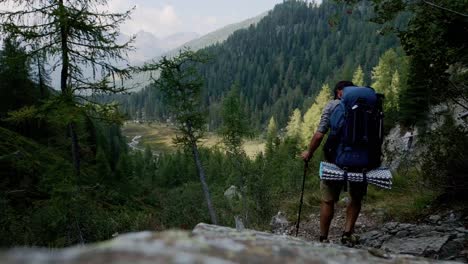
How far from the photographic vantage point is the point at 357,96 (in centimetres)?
526

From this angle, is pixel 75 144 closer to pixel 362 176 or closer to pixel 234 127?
pixel 362 176

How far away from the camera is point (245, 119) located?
2902 cm

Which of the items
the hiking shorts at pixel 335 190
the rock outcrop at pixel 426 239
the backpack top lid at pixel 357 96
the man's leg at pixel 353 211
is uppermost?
the backpack top lid at pixel 357 96

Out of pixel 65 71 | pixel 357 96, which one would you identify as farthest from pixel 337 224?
pixel 65 71

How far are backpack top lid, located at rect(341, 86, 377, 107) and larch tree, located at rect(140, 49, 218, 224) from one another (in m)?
12.4

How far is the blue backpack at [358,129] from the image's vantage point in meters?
5.24

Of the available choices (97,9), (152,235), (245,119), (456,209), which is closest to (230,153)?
(245,119)

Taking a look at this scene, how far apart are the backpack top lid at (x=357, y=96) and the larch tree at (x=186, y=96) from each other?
1237 cm

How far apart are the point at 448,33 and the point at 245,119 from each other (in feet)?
74.3

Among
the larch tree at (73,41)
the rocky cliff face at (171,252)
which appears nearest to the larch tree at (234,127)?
the larch tree at (73,41)

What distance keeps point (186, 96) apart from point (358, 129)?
14.6 meters

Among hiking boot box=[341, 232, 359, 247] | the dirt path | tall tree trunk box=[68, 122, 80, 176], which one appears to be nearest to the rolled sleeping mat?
hiking boot box=[341, 232, 359, 247]

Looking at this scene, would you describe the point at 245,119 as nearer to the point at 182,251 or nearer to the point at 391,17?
the point at 391,17

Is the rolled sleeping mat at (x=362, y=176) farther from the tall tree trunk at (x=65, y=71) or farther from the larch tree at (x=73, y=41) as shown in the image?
the tall tree trunk at (x=65, y=71)
